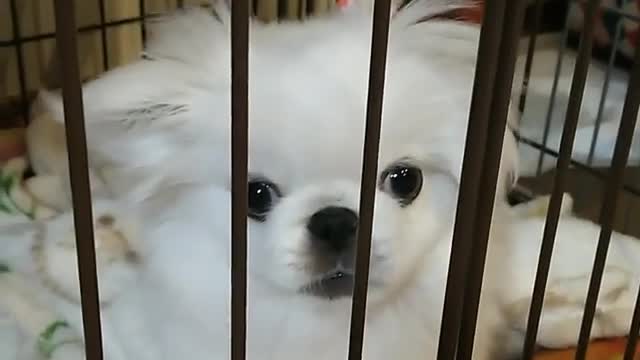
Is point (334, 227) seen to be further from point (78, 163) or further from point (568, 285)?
point (568, 285)

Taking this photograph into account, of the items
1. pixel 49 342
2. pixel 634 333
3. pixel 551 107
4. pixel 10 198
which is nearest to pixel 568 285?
pixel 634 333

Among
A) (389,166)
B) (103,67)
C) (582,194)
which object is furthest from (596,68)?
(389,166)

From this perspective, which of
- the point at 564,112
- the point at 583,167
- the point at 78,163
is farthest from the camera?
the point at 564,112

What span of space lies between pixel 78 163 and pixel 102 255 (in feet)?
2.08

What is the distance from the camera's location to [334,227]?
2.62 feet

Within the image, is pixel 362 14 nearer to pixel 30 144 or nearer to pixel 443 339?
pixel 443 339

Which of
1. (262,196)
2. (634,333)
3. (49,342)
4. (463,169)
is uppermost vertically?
(463,169)

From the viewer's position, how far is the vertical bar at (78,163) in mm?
490

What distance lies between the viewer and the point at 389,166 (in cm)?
89

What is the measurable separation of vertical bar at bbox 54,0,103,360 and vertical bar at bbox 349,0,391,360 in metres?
0.17

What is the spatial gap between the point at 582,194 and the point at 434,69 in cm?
72

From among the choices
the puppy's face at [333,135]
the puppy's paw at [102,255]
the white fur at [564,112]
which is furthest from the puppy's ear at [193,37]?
the white fur at [564,112]

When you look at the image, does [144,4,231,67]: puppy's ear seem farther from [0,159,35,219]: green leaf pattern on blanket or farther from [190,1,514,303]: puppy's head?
[0,159,35,219]: green leaf pattern on blanket

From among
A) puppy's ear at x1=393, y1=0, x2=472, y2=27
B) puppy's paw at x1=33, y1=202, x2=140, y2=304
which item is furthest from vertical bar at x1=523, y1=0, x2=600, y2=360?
puppy's paw at x1=33, y1=202, x2=140, y2=304
